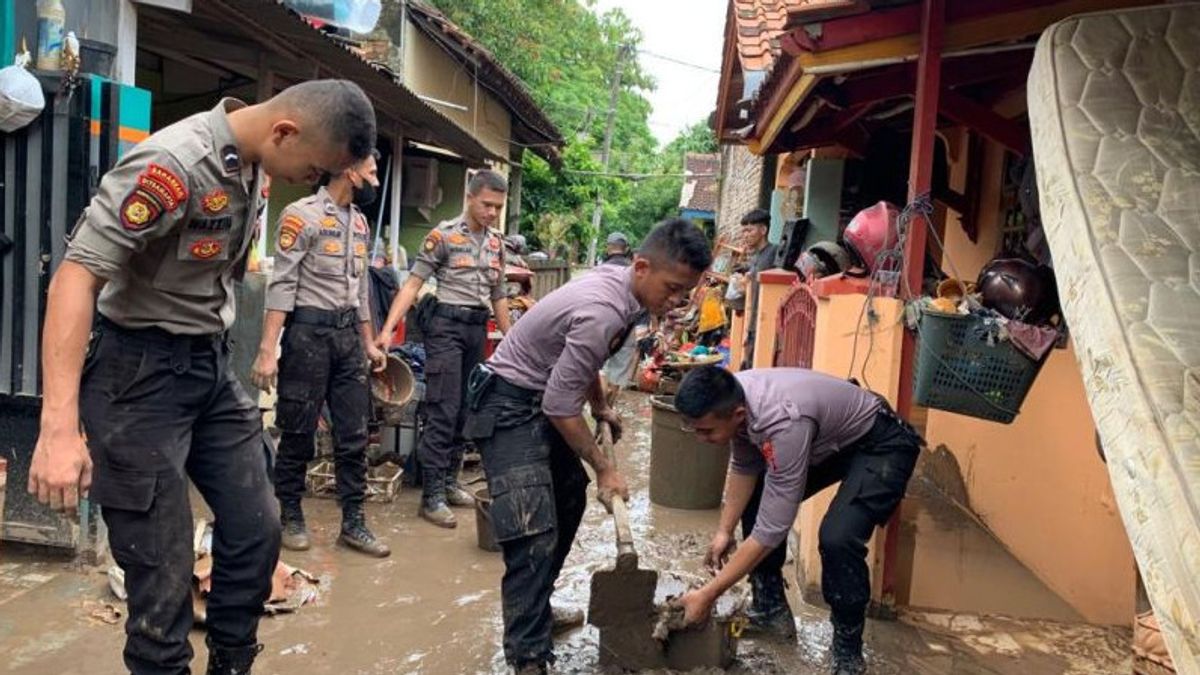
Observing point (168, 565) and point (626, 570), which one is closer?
point (168, 565)

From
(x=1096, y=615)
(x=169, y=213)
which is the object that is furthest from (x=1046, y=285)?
(x=169, y=213)

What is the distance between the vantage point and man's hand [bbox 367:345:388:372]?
16.7 feet

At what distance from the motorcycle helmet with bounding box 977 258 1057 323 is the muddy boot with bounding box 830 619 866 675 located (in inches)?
49.7

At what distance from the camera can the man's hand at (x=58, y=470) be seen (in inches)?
82.4

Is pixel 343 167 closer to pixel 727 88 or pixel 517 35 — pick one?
pixel 727 88

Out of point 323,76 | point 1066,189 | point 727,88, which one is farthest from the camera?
point 727,88

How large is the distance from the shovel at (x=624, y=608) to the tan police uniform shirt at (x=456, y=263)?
237 cm

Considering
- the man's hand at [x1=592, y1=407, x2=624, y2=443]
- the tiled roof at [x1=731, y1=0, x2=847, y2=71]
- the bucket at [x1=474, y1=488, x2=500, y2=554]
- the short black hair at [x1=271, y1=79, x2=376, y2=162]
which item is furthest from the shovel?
the tiled roof at [x1=731, y1=0, x2=847, y2=71]

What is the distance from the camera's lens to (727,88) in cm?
1027

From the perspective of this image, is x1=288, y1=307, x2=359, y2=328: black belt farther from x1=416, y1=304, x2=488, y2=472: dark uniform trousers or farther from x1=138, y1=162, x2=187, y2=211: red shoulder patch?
x1=138, y1=162, x2=187, y2=211: red shoulder patch

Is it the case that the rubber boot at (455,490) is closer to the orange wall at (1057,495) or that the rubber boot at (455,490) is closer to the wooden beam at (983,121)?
the orange wall at (1057,495)

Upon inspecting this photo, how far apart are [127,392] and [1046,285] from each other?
308cm

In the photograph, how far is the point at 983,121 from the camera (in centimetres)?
436

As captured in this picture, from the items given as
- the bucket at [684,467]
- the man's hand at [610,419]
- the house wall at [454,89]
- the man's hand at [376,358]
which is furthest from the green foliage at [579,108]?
the man's hand at [610,419]
